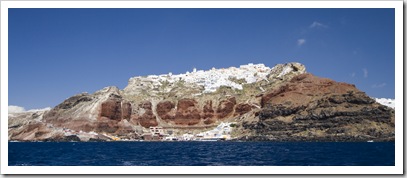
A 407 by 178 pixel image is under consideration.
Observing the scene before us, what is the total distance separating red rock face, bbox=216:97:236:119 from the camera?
→ 82.2 metres

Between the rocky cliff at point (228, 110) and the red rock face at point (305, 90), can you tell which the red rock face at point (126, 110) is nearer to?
the rocky cliff at point (228, 110)

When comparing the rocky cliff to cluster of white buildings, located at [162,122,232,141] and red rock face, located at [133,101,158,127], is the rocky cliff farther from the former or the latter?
cluster of white buildings, located at [162,122,232,141]

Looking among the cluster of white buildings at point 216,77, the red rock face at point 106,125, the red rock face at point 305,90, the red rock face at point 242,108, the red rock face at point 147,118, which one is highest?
the cluster of white buildings at point 216,77

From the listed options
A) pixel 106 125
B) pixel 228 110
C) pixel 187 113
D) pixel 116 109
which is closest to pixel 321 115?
pixel 228 110

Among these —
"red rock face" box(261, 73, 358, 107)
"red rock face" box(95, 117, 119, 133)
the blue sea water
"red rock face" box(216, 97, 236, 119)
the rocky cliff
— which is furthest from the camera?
"red rock face" box(216, 97, 236, 119)

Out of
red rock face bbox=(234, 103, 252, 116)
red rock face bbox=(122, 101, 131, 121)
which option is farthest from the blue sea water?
red rock face bbox=(122, 101, 131, 121)

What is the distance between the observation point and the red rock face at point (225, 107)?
3236 inches

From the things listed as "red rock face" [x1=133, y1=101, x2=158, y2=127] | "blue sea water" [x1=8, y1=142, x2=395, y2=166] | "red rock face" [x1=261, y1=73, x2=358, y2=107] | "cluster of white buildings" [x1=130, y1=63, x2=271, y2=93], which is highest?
"cluster of white buildings" [x1=130, y1=63, x2=271, y2=93]

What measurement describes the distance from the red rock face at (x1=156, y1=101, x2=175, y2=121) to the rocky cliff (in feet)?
0.58

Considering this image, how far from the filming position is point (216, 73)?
115 metres

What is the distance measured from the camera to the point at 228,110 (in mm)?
82312

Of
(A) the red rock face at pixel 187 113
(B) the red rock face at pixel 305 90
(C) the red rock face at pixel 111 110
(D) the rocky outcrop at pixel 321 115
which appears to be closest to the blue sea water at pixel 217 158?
(D) the rocky outcrop at pixel 321 115

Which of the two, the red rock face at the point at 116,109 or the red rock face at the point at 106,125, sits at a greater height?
the red rock face at the point at 116,109

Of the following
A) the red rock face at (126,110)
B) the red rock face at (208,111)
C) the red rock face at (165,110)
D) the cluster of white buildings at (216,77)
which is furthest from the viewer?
the cluster of white buildings at (216,77)
